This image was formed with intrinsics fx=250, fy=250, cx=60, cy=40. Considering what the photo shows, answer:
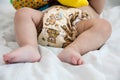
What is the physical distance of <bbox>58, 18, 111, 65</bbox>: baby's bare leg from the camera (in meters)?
0.76

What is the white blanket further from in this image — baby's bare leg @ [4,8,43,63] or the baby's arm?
the baby's arm

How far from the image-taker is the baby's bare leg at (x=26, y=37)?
74cm

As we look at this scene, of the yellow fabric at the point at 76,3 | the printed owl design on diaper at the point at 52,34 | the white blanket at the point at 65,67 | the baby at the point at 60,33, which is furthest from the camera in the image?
the yellow fabric at the point at 76,3

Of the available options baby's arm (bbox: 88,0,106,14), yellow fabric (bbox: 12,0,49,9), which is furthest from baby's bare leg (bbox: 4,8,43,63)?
baby's arm (bbox: 88,0,106,14)

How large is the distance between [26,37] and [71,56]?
177mm

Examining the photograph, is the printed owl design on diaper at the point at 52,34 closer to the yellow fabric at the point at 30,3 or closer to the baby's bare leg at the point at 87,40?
the baby's bare leg at the point at 87,40

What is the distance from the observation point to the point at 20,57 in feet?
2.44

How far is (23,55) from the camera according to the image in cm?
75

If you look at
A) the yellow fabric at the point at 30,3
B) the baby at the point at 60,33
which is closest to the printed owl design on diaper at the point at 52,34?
the baby at the point at 60,33

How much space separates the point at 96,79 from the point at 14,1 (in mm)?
594

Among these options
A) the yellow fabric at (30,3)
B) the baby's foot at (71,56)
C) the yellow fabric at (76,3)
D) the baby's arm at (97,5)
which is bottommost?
the baby's arm at (97,5)

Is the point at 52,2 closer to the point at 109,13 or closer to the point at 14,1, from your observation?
the point at 14,1

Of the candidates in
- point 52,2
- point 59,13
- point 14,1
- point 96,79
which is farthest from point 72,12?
point 96,79

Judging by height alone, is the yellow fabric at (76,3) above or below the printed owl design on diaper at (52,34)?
above
